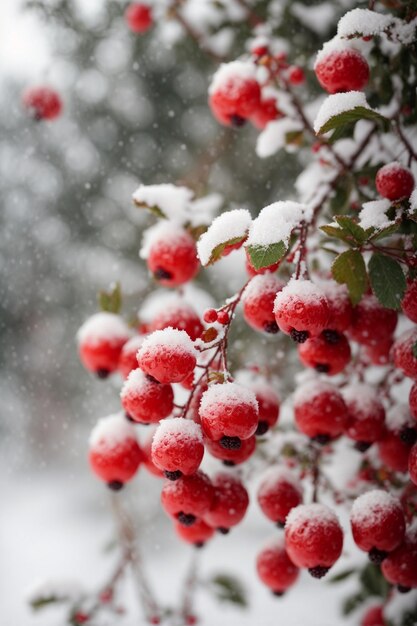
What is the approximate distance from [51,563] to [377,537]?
2.28m

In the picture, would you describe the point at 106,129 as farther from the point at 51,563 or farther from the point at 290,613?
the point at 51,563

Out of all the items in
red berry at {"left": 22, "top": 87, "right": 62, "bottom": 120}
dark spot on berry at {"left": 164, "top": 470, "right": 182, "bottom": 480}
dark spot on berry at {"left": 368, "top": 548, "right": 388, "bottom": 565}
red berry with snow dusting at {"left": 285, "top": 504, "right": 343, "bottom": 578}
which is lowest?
dark spot on berry at {"left": 368, "top": 548, "right": 388, "bottom": 565}

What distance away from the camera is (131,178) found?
6.02 feet

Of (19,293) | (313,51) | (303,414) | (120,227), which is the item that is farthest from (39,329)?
(303,414)

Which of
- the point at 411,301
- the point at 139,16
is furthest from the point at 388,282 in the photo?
the point at 139,16

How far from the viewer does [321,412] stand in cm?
70

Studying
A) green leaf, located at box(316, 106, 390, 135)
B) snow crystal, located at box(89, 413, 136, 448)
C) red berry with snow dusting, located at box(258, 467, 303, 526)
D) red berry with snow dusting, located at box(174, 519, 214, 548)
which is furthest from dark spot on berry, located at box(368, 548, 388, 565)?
green leaf, located at box(316, 106, 390, 135)

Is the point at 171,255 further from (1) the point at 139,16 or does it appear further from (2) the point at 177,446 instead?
(1) the point at 139,16

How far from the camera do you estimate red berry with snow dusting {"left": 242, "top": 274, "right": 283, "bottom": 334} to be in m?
0.63

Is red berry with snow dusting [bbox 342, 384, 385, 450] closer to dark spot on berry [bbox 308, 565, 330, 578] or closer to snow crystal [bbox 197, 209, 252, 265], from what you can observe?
dark spot on berry [bbox 308, 565, 330, 578]

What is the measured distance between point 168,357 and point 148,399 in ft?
0.24

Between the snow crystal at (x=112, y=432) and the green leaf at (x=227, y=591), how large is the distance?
77 cm

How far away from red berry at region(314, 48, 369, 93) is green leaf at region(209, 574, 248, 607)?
1133 mm

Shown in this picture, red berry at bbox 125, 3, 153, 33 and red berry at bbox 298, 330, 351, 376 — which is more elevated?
red berry at bbox 125, 3, 153, 33
